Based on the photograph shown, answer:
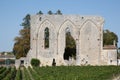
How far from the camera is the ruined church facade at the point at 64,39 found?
55.0 m

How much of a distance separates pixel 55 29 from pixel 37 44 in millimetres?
3263

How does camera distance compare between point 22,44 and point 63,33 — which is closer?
point 63,33

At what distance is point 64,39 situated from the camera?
55031 millimetres

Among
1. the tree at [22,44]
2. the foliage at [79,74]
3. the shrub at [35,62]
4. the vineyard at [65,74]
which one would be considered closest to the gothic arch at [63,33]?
the shrub at [35,62]

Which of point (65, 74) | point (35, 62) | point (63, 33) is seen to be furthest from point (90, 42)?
point (65, 74)

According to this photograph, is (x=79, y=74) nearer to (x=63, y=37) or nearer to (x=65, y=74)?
(x=65, y=74)

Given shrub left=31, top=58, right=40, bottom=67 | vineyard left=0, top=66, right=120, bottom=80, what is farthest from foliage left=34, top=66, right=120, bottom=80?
shrub left=31, top=58, right=40, bottom=67

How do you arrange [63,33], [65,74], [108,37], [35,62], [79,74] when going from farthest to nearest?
[108,37], [63,33], [35,62], [65,74], [79,74]

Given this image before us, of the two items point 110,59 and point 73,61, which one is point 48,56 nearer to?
point 73,61

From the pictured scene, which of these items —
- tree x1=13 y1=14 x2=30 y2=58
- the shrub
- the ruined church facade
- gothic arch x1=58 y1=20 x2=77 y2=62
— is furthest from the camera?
tree x1=13 y1=14 x2=30 y2=58

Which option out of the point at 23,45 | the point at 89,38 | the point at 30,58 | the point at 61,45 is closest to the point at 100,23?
the point at 89,38

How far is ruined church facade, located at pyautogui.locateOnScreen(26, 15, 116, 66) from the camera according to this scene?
5503 centimetres

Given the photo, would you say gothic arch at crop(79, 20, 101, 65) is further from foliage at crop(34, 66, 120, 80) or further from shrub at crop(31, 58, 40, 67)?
foliage at crop(34, 66, 120, 80)

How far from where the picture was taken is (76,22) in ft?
184
